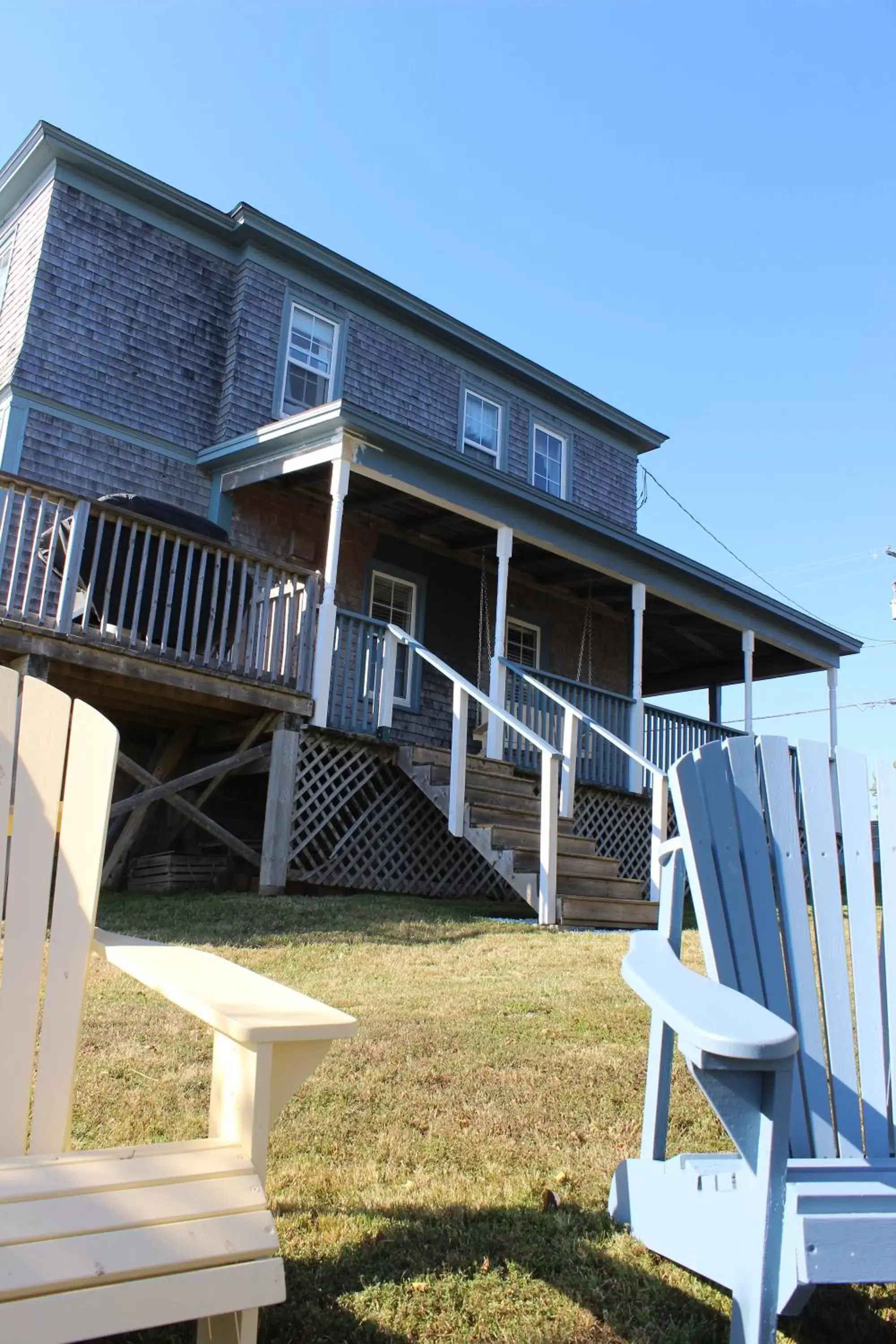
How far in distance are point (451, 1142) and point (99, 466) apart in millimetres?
9078

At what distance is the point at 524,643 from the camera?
1448 centimetres

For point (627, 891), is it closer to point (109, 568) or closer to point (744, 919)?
point (109, 568)

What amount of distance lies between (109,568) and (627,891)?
4690 millimetres

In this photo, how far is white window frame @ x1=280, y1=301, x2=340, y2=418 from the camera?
12.3m

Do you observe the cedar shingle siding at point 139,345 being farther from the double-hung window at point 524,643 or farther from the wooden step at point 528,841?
the wooden step at point 528,841

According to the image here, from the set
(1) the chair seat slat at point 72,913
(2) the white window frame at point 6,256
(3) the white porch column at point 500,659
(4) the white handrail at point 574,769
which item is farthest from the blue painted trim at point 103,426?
(1) the chair seat slat at point 72,913

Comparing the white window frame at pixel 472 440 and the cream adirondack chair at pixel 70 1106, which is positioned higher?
the white window frame at pixel 472 440

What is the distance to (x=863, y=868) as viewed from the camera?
250cm

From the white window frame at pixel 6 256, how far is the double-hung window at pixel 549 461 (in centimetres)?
696

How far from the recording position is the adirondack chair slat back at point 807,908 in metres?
2.17

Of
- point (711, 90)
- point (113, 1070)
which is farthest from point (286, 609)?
point (711, 90)

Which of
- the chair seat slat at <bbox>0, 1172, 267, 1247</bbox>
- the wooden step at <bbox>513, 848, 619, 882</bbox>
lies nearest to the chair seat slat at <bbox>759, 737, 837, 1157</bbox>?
the chair seat slat at <bbox>0, 1172, 267, 1247</bbox>

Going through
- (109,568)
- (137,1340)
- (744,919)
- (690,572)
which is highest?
(690,572)

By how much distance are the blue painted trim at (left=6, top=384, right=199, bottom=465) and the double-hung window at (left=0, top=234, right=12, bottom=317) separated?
179 centimetres
